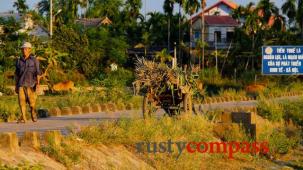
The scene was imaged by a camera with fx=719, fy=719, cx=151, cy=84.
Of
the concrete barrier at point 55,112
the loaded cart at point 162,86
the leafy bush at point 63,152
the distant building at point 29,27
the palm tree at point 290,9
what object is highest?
the palm tree at point 290,9

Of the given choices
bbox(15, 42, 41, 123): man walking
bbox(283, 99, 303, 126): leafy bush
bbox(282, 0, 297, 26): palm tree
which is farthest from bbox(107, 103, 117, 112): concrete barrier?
bbox(282, 0, 297, 26): palm tree

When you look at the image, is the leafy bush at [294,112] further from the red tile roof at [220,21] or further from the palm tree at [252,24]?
the red tile roof at [220,21]

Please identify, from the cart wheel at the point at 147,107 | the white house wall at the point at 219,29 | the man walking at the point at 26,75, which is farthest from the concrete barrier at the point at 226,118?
the white house wall at the point at 219,29

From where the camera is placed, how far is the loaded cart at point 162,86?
52.9 feet

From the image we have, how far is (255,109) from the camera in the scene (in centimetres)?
2236

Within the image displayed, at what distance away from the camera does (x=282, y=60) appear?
24.4 m

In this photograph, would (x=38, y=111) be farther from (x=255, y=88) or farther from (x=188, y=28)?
(x=188, y=28)

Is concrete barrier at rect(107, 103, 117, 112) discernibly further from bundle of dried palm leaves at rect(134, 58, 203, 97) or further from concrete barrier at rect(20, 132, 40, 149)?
concrete barrier at rect(20, 132, 40, 149)

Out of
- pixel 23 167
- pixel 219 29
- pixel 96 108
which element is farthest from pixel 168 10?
pixel 23 167

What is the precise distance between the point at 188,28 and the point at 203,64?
982cm

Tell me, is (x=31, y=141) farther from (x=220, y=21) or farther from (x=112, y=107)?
(x=220, y=21)

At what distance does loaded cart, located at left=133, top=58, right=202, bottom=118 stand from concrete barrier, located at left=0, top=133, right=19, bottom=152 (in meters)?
5.84

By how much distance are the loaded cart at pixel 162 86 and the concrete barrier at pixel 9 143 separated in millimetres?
5844

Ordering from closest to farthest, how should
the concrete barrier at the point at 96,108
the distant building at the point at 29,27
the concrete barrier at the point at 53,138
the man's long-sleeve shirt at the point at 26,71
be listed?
the concrete barrier at the point at 53,138 → the man's long-sleeve shirt at the point at 26,71 → the concrete barrier at the point at 96,108 → the distant building at the point at 29,27
